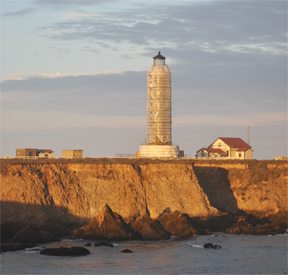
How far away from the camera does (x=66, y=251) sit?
47500mm

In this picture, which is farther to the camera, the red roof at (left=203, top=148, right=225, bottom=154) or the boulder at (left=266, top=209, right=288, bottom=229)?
the red roof at (left=203, top=148, right=225, bottom=154)

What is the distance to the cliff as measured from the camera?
6031 centimetres

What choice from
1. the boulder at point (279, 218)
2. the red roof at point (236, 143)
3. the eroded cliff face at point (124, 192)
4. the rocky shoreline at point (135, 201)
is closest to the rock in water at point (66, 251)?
the rocky shoreline at point (135, 201)

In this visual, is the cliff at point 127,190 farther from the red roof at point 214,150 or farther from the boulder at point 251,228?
the red roof at point 214,150

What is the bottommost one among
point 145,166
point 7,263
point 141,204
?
point 7,263

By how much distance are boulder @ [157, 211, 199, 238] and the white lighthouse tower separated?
29.1 meters

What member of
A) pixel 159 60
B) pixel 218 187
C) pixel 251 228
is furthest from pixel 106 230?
pixel 159 60

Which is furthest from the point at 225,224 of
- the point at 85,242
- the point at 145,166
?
the point at 85,242

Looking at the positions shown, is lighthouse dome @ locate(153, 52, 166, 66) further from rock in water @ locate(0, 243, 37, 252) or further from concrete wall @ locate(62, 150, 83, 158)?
rock in water @ locate(0, 243, 37, 252)

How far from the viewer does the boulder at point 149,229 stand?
2168 inches

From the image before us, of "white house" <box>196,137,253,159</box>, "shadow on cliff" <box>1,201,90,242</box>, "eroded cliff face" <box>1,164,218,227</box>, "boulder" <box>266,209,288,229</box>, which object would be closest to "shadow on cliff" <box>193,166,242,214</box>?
"eroded cliff face" <box>1,164,218,227</box>

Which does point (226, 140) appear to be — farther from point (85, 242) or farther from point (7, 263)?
point (7, 263)

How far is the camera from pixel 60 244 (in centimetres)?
5169

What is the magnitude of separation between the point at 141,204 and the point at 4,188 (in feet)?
50.5
